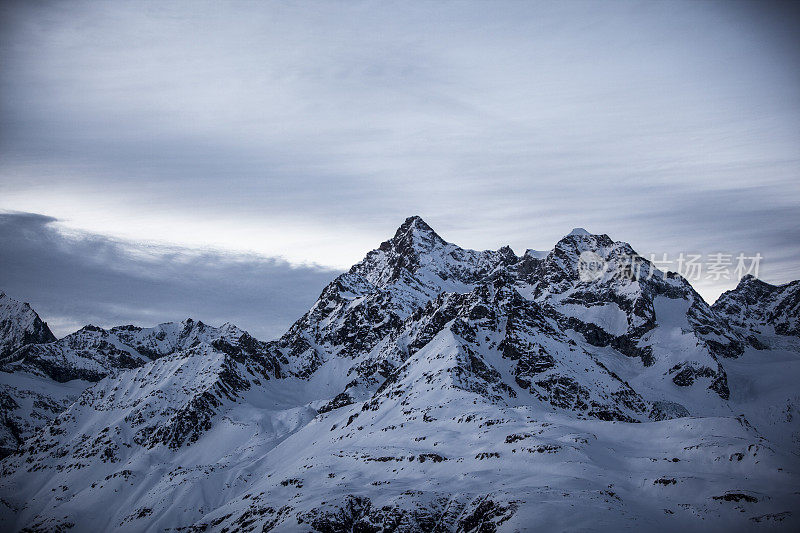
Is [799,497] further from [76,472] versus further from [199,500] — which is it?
[76,472]

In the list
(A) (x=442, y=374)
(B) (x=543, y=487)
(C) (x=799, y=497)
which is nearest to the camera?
(C) (x=799, y=497)

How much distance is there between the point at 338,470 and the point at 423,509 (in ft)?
120

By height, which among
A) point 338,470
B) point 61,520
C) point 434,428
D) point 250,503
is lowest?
point 61,520

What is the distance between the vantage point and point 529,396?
14750 cm

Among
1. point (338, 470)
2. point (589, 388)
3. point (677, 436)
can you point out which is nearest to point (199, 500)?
point (338, 470)

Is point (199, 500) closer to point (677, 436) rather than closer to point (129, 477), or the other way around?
point (129, 477)

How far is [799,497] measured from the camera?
61.3m

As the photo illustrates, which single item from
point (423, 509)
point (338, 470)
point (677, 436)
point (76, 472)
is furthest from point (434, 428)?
point (76, 472)

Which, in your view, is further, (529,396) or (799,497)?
(529,396)

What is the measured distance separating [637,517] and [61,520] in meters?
170

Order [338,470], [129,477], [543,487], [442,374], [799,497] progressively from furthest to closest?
[129,477], [442,374], [338,470], [543,487], [799,497]

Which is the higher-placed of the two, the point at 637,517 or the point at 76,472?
the point at 637,517

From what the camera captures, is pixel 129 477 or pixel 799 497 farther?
pixel 129 477

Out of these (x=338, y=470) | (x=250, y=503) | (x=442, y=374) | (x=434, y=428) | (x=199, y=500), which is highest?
(x=442, y=374)
